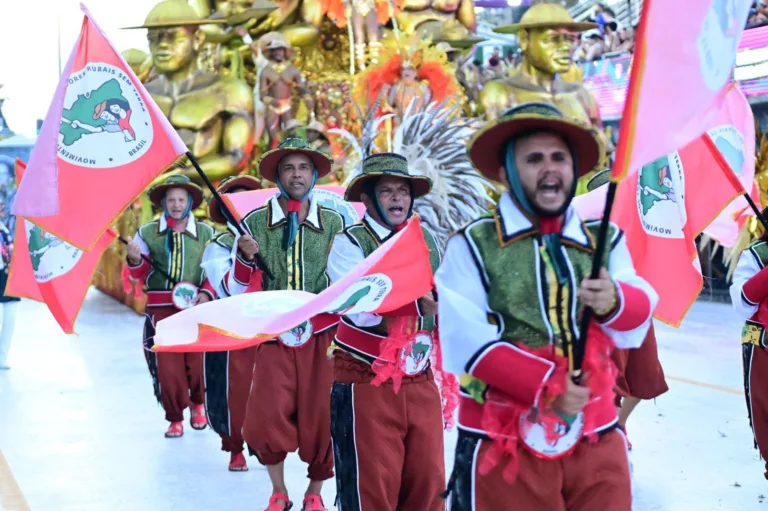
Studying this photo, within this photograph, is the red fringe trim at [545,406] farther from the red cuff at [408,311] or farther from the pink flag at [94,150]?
the pink flag at [94,150]

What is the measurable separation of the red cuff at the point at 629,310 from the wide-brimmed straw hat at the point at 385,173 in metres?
1.84

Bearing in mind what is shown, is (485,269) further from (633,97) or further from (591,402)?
(633,97)

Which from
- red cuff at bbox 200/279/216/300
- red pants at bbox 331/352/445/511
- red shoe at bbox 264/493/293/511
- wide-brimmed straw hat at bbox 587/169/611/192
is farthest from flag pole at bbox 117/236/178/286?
red pants at bbox 331/352/445/511

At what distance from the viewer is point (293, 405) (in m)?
5.59

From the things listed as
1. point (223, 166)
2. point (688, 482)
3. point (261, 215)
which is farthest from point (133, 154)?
point (223, 166)

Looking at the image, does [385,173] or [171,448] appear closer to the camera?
[385,173]

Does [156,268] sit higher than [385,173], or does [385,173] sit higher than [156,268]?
[385,173]

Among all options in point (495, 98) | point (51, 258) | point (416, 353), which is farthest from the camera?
point (495, 98)

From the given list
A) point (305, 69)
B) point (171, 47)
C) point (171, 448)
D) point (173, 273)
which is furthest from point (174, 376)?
point (305, 69)

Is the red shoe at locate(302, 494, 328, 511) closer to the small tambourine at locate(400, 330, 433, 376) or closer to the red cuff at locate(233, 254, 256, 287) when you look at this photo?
the red cuff at locate(233, 254, 256, 287)

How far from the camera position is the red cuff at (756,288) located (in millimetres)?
5234

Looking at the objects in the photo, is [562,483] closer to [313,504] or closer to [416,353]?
[416,353]

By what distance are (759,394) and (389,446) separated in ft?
6.86

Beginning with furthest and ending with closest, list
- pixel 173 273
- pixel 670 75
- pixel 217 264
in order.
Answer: pixel 173 273 < pixel 217 264 < pixel 670 75
